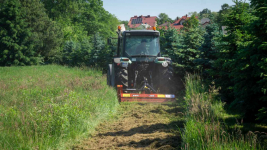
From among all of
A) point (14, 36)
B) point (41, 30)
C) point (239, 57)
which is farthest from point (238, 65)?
point (41, 30)

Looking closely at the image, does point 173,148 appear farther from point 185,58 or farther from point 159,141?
point 185,58

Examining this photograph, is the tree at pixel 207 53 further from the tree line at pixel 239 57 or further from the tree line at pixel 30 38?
the tree line at pixel 30 38

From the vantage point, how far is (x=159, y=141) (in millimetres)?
4973

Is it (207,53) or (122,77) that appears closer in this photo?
(122,77)

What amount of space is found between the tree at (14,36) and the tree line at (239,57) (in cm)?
2158

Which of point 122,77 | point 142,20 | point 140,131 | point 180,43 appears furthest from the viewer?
point 142,20

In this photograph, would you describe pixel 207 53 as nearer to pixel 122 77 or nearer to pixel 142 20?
pixel 122 77

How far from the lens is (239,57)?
18.0 ft

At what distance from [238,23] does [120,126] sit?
15.4ft

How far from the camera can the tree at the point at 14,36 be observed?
29.9m

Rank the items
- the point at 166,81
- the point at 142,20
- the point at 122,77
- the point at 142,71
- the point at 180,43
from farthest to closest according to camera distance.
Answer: the point at 142,20, the point at 180,43, the point at 142,71, the point at 166,81, the point at 122,77

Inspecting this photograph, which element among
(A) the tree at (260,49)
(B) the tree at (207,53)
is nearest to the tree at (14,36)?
(B) the tree at (207,53)

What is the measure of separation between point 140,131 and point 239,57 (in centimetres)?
258

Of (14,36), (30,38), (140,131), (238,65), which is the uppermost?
(14,36)
